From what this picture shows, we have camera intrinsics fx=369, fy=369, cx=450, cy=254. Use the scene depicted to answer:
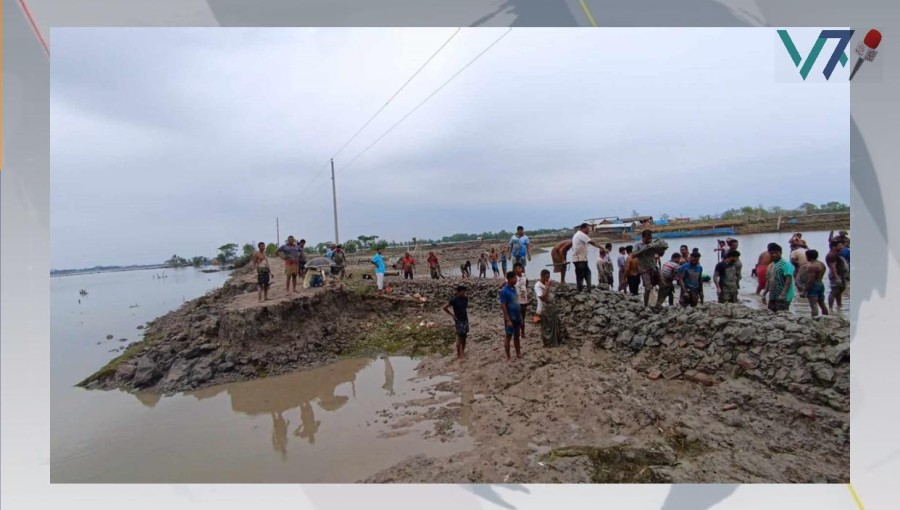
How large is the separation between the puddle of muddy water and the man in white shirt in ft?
10.7

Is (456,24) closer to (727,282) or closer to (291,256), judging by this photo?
(727,282)

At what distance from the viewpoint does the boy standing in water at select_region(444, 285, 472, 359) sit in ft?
21.0

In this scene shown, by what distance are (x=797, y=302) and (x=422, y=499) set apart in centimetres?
742

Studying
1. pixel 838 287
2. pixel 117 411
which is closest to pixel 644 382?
pixel 838 287

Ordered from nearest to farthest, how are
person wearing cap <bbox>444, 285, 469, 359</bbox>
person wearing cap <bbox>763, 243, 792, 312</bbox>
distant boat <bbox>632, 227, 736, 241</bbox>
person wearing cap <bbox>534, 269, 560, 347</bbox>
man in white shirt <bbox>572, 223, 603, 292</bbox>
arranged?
person wearing cap <bbox>763, 243, 792, 312</bbox>
person wearing cap <bbox>534, 269, 560, 347</bbox>
person wearing cap <bbox>444, 285, 469, 359</bbox>
man in white shirt <bbox>572, 223, 603, 292</bbox>
distant boat <bbox>632, 227, 736, 241</bbox>

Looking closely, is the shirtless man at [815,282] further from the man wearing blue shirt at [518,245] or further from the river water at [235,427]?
the river water at [235,427]

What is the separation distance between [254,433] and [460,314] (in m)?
3.54

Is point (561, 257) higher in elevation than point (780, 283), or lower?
higher

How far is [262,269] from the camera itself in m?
8.38

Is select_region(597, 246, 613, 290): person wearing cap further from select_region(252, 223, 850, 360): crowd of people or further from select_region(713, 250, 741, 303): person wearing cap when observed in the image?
select_region(713, 250, 741, 303): person wearing cap

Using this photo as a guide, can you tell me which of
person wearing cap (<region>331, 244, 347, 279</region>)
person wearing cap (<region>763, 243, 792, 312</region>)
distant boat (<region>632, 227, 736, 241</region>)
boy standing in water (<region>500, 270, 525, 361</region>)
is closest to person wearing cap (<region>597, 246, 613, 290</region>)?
distant boat (<region>632, 227, 736, 241</region>)

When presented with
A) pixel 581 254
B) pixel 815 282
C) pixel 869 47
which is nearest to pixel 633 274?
pixel 581 254

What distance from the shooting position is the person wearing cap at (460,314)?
21.0 ft

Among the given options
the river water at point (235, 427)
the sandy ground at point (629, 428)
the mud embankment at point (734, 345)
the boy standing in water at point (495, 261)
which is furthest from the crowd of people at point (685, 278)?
the boy standing in water at point (495, 261)
